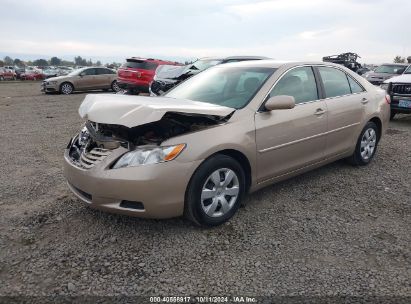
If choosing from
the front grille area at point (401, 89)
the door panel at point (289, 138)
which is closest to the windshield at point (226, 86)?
the door panel at point (289, 138)

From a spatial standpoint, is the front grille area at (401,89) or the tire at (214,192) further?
the front grille area at (401,89)

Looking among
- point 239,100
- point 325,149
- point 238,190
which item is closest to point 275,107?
point 239,100

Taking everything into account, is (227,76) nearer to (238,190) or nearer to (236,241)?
(238,190)

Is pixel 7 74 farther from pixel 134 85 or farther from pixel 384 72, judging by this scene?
pixel 384 72

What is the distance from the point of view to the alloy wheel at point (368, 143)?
17.1ft

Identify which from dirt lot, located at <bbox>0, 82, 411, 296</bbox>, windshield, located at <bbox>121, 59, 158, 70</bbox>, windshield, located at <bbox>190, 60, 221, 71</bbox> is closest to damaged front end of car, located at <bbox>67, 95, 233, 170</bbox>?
dirt lot, located at <bbox>0, 82, 411, 296</bbox>

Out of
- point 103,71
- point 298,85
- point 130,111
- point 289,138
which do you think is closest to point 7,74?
point 103,71

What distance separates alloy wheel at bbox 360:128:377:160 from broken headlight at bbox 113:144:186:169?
3.15m

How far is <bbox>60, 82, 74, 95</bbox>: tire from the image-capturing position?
1830cm

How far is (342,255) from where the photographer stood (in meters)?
3.05

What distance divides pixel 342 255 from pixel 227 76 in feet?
7.72

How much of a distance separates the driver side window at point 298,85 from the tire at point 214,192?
3.21ft

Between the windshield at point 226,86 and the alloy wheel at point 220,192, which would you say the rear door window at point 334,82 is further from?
the alloy wheel at point 220,192

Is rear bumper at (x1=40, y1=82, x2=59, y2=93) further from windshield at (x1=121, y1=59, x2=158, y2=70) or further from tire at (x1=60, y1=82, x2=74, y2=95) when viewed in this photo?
windshield at (x1=121, y1=59, x2=158, y2=70)
